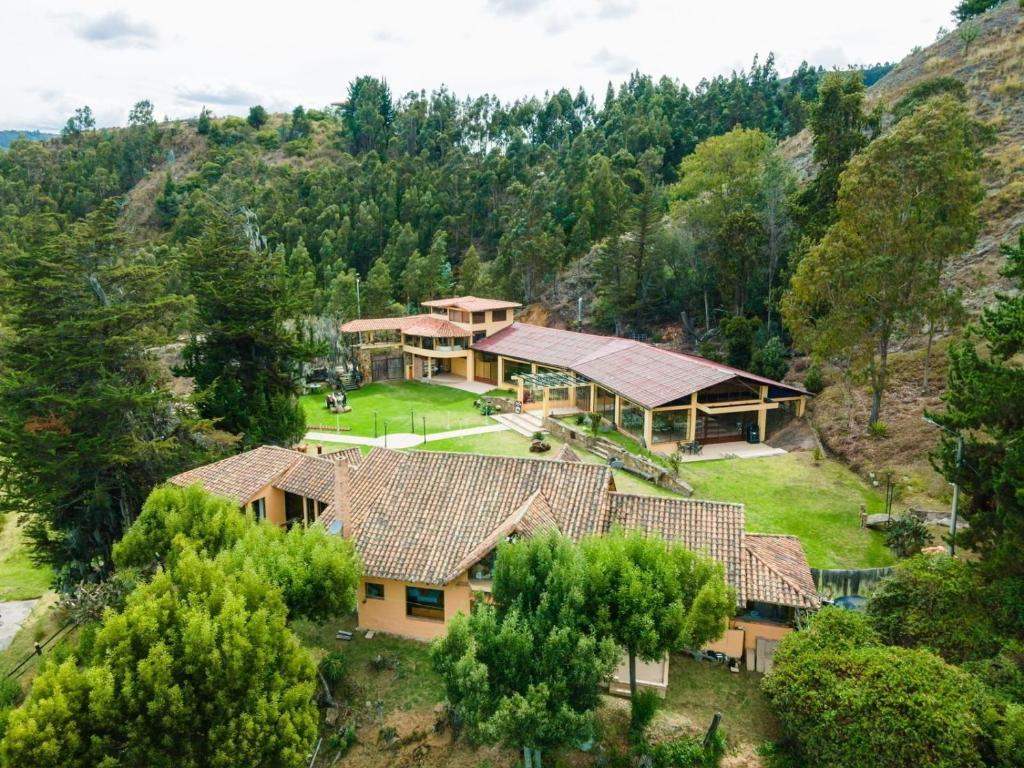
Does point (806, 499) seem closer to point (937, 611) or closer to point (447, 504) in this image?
point (937, 611)

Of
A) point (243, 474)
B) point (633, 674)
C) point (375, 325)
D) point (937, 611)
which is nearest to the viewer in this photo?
point (633, 674)

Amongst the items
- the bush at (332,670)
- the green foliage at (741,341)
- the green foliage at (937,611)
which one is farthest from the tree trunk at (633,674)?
the green foliage at (741,341)

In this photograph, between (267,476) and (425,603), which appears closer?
(425,603)

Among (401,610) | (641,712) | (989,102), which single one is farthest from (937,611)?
(989,102)

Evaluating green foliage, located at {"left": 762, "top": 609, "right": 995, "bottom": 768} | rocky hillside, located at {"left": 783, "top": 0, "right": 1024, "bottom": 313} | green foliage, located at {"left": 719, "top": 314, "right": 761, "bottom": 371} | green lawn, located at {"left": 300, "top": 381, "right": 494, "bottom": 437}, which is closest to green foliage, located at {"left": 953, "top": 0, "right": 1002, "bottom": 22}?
rocky hillside, located at {"left": 783, "top": 0, "right": 1024, "bottom": 313}

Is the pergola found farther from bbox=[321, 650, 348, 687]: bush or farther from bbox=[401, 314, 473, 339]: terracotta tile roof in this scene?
bbox=[321, 650, 348, 687]: bush

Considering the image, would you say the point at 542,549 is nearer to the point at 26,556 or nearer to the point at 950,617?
the point at 950,617

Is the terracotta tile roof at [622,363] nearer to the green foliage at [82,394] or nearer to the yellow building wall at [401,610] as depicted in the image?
the yellow building wall at [401,610]
